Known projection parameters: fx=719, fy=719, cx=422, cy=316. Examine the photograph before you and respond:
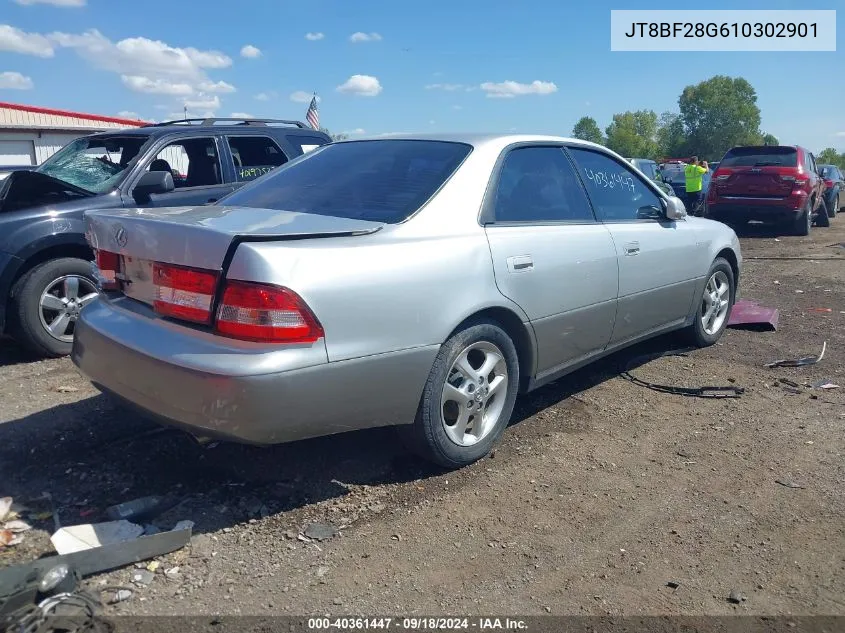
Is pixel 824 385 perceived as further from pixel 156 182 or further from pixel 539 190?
pixel 156 182

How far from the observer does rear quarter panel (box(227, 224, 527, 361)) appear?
2807 millimetres

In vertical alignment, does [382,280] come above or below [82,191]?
below

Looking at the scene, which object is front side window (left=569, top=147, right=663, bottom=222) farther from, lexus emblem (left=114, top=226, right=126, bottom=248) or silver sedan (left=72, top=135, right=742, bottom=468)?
lexus emblem (left=114, top=226, right=126, bottom=248)

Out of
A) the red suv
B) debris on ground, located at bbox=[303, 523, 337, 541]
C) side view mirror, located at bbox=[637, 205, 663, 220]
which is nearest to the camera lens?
debris on ground, located at bbox=[303, 523, 337, 541]

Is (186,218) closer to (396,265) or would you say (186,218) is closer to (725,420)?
(396,265)

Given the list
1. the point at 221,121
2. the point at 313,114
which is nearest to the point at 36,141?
the point at 313,114

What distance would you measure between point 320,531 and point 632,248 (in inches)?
106

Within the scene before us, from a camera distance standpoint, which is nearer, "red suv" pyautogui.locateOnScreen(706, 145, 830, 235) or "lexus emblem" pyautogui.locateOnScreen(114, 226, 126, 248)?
"lexus emblem" pyautogui.locateOnScreen(114, 226, 126, 248)

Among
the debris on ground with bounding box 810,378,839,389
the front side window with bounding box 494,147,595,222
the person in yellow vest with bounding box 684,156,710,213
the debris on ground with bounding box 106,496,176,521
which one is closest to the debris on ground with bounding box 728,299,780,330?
the debris on ground with bounding box 810,378,839,389

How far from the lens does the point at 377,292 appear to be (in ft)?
9.92

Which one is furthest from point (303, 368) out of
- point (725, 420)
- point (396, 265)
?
point (725, 420)

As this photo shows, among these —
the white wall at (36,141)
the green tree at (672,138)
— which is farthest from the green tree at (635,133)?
the white wall at (36,141)

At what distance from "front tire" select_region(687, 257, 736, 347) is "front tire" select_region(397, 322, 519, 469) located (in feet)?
8.22

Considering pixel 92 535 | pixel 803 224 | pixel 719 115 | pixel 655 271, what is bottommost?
pixel 92 535
